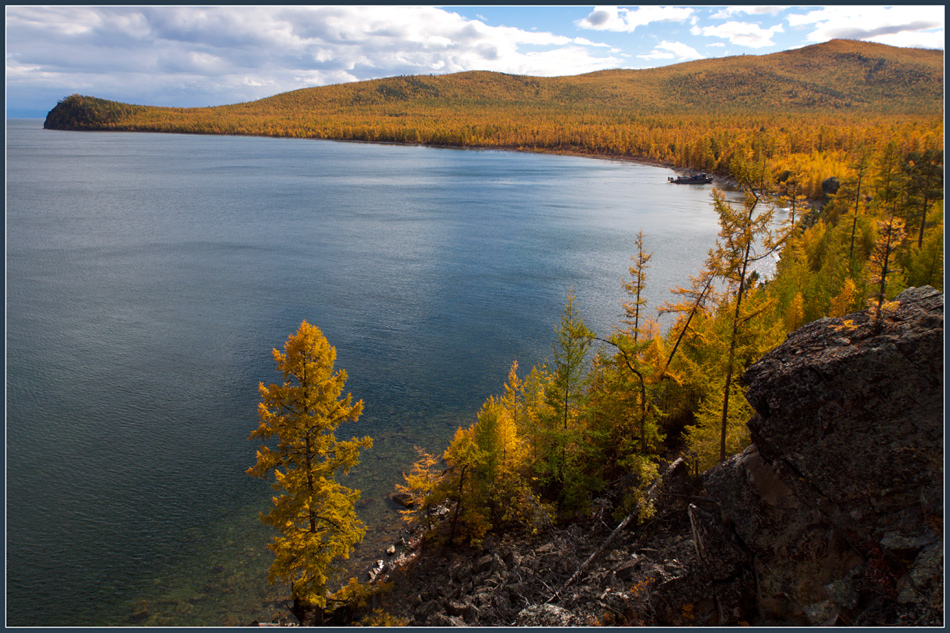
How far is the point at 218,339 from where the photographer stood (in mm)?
42844

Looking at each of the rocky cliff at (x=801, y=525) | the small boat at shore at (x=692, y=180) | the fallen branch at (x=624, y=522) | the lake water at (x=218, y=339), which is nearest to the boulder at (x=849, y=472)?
the rocky cliff at (x=801, y=525)

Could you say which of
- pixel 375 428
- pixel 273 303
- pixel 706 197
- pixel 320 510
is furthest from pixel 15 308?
pixel 706 197

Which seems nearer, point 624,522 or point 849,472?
point 849,472

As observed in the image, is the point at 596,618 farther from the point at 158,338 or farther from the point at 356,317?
the point at 158,338

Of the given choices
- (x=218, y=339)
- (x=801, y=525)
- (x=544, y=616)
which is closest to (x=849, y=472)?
(x=801, y=525)

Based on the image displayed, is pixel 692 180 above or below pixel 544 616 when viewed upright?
above

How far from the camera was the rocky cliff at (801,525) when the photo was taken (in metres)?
12.8

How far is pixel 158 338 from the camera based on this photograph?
43094mm

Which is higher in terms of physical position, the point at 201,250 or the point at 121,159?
the point at 121,159

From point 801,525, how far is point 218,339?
134ft

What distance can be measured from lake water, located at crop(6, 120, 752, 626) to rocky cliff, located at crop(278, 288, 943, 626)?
952cm

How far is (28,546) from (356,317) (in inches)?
1093

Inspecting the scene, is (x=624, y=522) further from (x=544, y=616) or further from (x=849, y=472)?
(x=849, y=472)

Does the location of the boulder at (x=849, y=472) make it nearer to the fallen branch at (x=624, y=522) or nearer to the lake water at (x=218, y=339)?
the fallen branch at (x=624, y=522)
